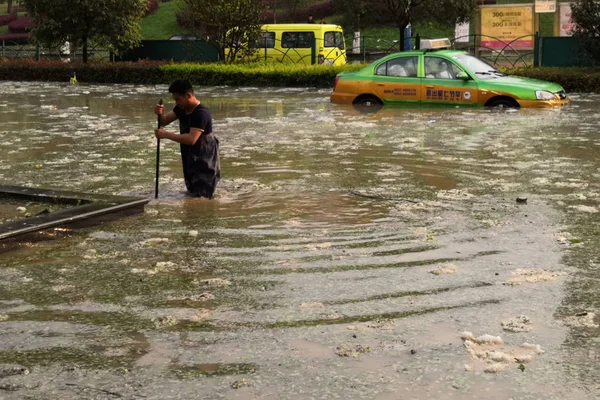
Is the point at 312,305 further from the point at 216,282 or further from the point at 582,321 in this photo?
the point at 582,321

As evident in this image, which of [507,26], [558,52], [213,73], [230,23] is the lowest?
[213,73]

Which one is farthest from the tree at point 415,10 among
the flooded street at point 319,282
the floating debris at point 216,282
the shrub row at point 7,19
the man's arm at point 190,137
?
the shrub row at point 7,19

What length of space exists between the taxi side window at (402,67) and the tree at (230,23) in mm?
12481

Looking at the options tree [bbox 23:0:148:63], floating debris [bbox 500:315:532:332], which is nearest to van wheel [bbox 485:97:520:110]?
floating debris [bbox 500:315:532:332]

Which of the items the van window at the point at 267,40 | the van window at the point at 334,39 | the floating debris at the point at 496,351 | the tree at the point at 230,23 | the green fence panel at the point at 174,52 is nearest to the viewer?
the floating debris at the point at 496,351

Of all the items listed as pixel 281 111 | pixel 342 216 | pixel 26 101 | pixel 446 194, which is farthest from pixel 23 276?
pixel 26 101

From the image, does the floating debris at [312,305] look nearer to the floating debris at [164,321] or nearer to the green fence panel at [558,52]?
the floating debris at [164,321]

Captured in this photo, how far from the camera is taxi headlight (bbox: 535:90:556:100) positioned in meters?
18.2

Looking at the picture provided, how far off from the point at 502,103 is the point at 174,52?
2048 cm

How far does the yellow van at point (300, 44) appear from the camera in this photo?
32719 mm

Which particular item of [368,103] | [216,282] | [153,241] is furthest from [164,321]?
[368,103]

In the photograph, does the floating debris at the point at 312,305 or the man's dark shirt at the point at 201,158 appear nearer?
the floating debris at the point at 312,305

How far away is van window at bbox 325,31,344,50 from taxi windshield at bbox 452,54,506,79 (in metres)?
14.4

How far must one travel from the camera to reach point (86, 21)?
34.5m
